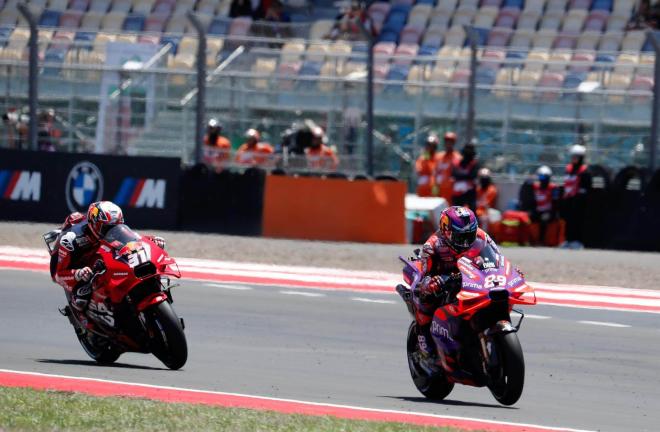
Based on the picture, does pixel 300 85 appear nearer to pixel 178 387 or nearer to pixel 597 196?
pixel 597 196

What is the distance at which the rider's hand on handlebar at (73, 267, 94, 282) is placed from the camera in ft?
33.8

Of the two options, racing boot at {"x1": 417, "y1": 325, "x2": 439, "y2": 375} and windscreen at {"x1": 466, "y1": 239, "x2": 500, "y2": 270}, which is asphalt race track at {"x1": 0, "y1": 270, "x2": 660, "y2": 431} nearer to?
racing boot at {"x1": 417, "y1": 325, "x2": 439, "y2": 375}

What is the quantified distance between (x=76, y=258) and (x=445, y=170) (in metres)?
11.1

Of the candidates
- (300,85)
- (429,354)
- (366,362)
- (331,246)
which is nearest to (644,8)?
(300,85)

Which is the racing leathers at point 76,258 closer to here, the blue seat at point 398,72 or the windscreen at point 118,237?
the windscreen at point 118,237

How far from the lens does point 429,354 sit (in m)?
9.37

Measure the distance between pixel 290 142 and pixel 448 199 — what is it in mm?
2553

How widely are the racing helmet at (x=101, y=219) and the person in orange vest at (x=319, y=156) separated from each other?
437 inches

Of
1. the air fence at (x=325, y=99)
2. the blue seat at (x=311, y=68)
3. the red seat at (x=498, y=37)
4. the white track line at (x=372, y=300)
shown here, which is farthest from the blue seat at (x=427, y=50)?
the white track line at (x=372, y=300)

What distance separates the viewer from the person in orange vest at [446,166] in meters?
21.0

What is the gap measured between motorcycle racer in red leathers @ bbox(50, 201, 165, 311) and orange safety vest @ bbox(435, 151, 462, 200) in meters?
10.8

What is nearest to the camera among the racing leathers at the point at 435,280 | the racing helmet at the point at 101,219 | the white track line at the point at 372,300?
the racing leathers at the point at 435,280

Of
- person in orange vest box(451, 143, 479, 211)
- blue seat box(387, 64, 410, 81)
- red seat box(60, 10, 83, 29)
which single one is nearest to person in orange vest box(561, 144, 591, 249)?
person in orange vest box(451, 143, 479, 211)

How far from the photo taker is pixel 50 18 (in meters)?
30.3
